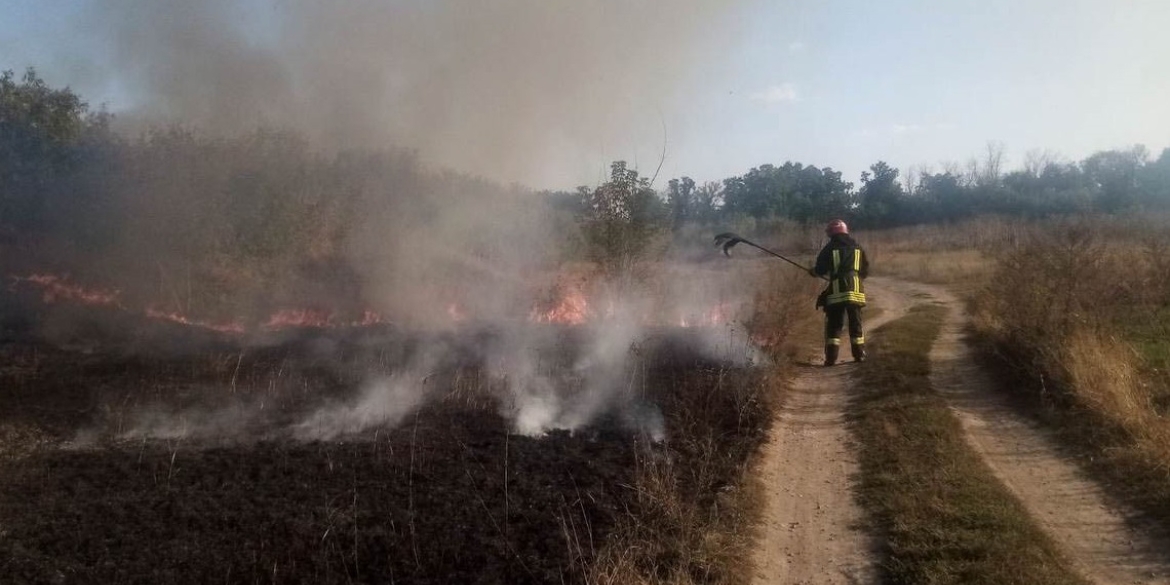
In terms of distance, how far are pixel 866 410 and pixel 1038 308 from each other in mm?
3557

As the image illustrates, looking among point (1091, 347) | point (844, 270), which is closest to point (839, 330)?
point (844, 270)

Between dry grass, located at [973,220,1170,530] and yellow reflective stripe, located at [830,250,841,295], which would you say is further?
yellow reflective stripe, located at [830,250,841,295]

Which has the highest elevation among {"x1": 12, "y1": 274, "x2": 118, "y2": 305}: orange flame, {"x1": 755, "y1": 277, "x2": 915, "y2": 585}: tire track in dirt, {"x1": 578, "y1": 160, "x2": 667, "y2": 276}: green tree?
{"x1": 578, "y1": 160, "x2": 667, "y2": 276}: green tree

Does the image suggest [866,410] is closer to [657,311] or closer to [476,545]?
[476,545]

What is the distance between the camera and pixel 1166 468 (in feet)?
21.0

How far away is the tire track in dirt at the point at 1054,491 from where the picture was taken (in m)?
5.25

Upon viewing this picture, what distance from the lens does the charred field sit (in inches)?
223

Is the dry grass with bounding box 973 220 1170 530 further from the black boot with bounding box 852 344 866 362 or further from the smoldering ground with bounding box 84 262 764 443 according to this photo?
the smoldering ground with bounding box 84 262 764 443

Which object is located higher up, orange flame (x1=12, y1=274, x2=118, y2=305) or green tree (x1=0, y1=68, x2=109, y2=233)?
green tree (x1=0, y1=68, x2=109, y2=233)

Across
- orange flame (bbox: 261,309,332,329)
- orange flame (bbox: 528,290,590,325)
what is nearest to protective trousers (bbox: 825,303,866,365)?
orange flame (bbox: 528,290,590,325)

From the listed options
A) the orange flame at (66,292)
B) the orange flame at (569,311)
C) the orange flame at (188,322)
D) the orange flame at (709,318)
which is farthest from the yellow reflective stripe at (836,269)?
the orange flame at (66,292)

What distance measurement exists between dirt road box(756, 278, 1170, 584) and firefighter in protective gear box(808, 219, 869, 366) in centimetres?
137

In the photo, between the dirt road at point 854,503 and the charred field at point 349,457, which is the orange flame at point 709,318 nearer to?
the charred field at point 349,457

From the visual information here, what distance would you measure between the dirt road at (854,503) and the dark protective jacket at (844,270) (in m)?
1.70
